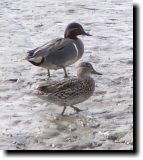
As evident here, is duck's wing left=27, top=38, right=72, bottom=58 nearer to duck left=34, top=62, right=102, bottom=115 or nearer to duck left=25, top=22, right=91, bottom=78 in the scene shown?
duck left=25, top=22, right=91, bottom=78

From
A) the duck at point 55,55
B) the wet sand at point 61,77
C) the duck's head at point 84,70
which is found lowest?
the wet sand at point 61,77

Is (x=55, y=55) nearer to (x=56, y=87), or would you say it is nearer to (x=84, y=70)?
(x=84, y=70)

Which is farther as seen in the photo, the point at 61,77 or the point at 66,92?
the point at 61,77

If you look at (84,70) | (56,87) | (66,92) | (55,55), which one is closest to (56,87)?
(56,87)

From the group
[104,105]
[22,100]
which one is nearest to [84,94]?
[104,105]

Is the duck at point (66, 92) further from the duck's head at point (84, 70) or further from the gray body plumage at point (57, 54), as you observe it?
the gray body plumage at point (57, 54)

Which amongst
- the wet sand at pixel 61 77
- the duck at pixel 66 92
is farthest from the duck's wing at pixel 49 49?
the duck at pixel 66 92

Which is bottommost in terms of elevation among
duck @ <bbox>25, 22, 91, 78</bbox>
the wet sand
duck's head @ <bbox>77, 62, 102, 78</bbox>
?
the wet sand

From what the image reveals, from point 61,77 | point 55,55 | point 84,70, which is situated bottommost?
point 61,77

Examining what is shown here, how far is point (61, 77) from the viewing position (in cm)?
962

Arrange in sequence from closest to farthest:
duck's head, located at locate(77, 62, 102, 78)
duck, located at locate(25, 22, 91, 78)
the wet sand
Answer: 1. the wet sand
2. duck's head, located at locate(77, 62, 102, 78)
3. duck, located at locate(25, 22, 91, 78)

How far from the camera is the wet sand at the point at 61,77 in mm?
7227

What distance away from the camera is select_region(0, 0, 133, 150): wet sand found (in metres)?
7.23

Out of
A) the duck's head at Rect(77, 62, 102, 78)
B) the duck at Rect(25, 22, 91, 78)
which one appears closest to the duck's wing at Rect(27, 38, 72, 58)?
the duck at Rect(25, 22, 91, 78)
